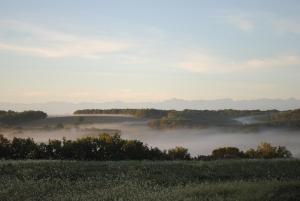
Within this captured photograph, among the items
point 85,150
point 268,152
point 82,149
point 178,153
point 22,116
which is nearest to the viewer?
point 82,149

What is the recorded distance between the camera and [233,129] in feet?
541

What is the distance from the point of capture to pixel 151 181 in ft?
115

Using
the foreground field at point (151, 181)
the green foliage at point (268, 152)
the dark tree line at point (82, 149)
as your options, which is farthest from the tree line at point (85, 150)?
the foreground field at point (151, 181)

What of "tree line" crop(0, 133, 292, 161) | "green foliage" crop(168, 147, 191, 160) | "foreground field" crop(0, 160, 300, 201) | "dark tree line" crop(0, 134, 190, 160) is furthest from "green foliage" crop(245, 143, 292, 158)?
"foreground field" crop(0, 160, 300, 201)

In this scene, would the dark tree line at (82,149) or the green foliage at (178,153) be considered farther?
the green foliage at (178,153)

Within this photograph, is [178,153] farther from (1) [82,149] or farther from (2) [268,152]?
(1) [82,149]

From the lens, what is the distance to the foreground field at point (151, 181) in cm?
2852

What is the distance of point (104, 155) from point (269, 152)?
21.1 m

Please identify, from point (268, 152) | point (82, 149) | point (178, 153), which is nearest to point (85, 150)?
point (82, 149)

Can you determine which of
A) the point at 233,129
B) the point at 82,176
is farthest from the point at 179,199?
the point at 233,129

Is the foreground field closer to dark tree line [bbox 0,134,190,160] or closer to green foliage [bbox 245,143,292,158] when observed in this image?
dark tree line [bbox 0,134,190,160]

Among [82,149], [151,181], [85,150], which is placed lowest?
[151,181]

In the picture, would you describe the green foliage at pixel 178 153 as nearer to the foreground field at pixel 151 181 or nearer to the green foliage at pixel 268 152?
the green foliage at pixel 268 152

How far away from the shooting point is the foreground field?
93.6 ft
